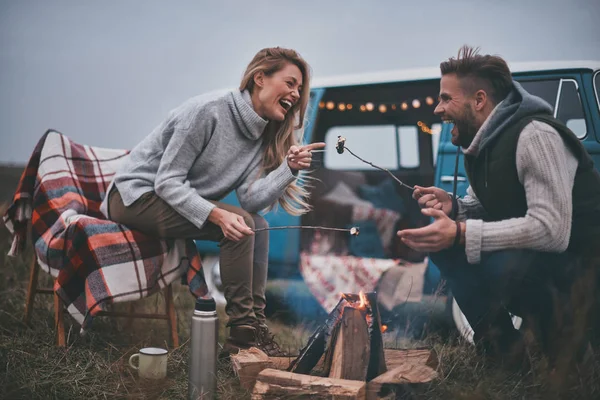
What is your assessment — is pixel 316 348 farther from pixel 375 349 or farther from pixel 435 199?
pixel 435 199

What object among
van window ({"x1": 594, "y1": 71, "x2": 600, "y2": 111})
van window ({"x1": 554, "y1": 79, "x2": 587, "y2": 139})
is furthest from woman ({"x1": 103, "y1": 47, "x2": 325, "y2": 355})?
van window ({"x1": 594, "y1": 71, "x2": 600, "y2": 111})

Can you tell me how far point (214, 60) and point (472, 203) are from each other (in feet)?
4.55

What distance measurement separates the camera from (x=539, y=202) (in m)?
1.96

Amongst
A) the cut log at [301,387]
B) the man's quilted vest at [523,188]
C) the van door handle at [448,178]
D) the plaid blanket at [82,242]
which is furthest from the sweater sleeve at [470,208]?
the plaid blanket at [82,242]

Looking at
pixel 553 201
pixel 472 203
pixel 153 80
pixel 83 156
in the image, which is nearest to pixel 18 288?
pixel 83 156

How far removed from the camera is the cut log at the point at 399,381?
182 cm

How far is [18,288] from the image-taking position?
128 inches

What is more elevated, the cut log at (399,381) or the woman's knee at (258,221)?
the woman's knee at (258,221)

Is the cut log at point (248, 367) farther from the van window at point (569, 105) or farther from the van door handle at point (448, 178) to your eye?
the van window at point (569, 105)

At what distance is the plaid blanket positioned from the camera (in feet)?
7.75

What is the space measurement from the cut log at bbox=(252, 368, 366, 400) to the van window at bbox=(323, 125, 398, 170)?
144 cm

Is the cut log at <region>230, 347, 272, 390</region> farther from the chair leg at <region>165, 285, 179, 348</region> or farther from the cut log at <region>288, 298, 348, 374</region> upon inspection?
the chair leg at <region>165, 285, 179, 348</region>

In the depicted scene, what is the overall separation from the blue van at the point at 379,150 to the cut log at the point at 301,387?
857mm

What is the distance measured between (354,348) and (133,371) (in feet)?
2.88
